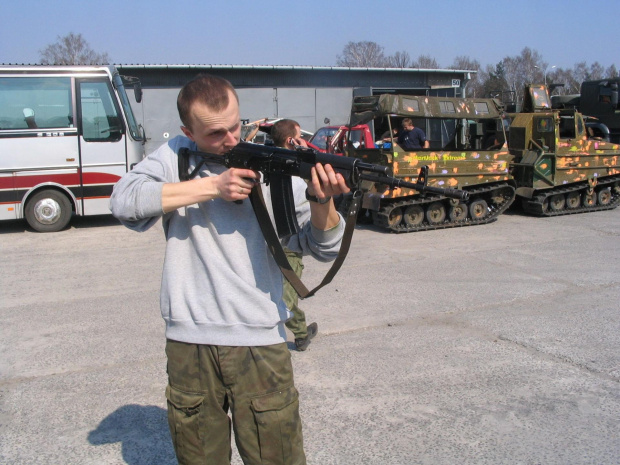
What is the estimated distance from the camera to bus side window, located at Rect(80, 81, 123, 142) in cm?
1072

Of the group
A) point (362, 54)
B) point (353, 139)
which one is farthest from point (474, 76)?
point (353, 139)

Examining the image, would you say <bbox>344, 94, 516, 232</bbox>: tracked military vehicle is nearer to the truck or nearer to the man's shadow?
the truck

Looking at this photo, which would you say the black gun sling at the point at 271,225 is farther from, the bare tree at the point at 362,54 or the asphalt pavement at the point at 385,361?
the bare tree at the point at 362,54

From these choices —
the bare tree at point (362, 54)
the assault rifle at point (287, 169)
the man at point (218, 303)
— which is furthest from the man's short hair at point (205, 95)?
the bare tree at point (362, 54)

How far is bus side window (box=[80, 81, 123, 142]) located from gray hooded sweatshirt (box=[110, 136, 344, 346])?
9.14 meters

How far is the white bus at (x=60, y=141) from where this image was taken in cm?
1040

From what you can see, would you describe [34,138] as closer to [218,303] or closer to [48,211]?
[48,211]

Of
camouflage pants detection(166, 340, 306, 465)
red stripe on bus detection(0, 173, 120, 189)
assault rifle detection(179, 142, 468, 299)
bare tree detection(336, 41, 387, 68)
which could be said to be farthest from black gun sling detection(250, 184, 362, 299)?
bare tree detection(336, 41, 387, 68)

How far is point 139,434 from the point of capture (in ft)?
11.7

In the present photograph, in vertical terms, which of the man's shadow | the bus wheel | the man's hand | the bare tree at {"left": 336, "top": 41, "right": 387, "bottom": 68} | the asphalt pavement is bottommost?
the man's shadow

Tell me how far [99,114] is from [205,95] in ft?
31.1

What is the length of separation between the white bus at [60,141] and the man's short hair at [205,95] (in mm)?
8842

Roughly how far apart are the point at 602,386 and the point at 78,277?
584 centimetres

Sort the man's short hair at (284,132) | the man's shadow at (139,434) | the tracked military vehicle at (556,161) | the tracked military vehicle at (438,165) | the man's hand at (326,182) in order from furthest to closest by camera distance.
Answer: the tracked military vehicle at (556,161) → the tracked military vehicle at (438,165) → the man's short hair at (284,132) → the man's shadow at (139,434) → the man's hand at (326,182)
